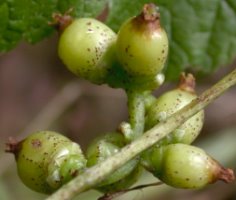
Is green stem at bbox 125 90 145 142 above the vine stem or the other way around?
the other way around

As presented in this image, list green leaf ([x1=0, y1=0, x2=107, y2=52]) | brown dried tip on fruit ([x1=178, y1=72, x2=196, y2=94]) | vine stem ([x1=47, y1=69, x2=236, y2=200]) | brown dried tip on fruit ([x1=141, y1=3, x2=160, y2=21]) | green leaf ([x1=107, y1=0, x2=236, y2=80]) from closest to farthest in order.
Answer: vine stem ([x1=47, y1=69, x2=236, y2=200]) < brown dried tip on fruit ([x1=141, y1=3, x2=160, y2=21]) < brown dried tip on fruit ([x1=178, y1=72, x2=196, y2=94]) < green leaf ([x1=0, y1=0, x2=107, y2=52]) < green leaf ([x1=107, y1=0, x2=236, y2=80])

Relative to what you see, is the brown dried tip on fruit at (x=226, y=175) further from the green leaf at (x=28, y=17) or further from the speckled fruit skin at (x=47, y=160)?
the green leaf at (x=28, y=17)

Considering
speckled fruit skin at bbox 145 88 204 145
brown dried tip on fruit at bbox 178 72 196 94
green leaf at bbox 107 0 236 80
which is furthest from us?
green leaf at bbox 107 0 236 80

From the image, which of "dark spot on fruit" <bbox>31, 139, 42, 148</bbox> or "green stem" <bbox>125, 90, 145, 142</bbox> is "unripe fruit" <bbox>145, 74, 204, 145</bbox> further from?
"dark spot on fruit" <bbox>31, 139, 42, 148</bbox>

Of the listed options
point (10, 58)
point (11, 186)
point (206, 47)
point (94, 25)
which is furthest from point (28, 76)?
point (94, 25)

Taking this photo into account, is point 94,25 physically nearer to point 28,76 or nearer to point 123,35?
point 123,35

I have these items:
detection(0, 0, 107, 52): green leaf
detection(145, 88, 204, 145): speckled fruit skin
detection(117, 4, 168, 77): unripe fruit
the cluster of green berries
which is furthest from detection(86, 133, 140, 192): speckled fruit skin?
detection(0, 0, 107, 52): green leaf

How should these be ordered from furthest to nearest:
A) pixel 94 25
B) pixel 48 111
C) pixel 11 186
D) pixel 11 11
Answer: pixel 48 111 → pixel 11 186 → pixel 11 11 → pixel 94 25

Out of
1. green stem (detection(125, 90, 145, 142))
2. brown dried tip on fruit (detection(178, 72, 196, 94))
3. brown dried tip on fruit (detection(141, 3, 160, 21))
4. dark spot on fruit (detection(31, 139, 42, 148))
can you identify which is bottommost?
dark spot on fruit (detection(31, 139, 42, 148))

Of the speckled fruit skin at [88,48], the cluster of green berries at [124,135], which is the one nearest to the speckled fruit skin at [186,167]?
the cluster of green berries at [124,135]
